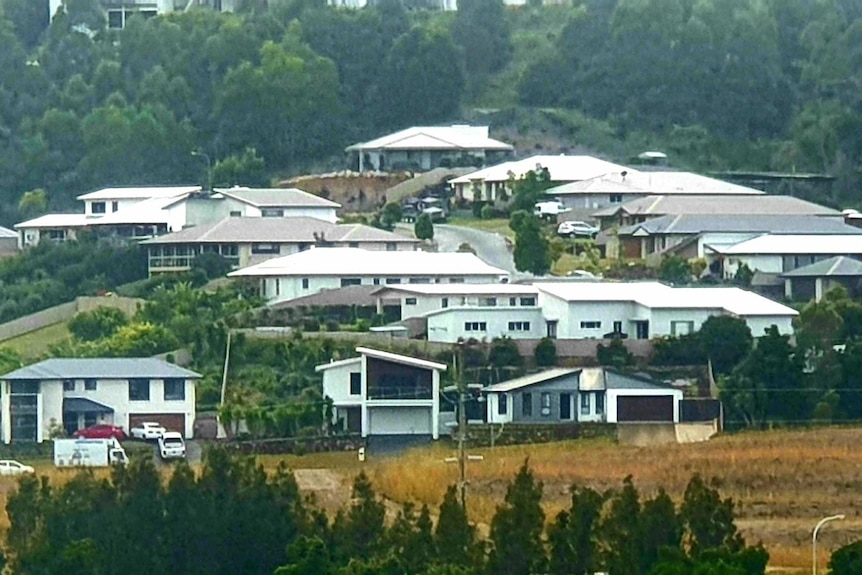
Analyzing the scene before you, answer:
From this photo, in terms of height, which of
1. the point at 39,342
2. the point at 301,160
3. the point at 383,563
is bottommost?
the point at 383,563

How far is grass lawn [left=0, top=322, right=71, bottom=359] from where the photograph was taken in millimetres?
42812

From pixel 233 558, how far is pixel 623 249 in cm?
1999

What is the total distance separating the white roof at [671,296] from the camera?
40562 mm

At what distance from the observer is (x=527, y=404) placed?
3816cm

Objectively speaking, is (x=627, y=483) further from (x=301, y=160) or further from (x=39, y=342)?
(x=301, y=160)

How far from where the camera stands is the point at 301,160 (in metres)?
55.8

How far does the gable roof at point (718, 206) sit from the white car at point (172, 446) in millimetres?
12596

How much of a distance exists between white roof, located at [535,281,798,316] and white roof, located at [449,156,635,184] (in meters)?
9.24

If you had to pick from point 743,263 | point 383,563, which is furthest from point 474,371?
point 383,563

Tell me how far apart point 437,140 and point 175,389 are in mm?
16902

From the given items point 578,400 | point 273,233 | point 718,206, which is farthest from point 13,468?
point 718,206

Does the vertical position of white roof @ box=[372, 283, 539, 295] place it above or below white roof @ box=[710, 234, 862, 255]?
below

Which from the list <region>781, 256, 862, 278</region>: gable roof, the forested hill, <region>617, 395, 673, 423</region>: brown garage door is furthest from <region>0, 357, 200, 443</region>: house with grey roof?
the forested hill

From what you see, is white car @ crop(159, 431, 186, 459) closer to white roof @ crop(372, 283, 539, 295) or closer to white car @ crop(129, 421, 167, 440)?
white car @ crop(129, 421, 167, 440)
